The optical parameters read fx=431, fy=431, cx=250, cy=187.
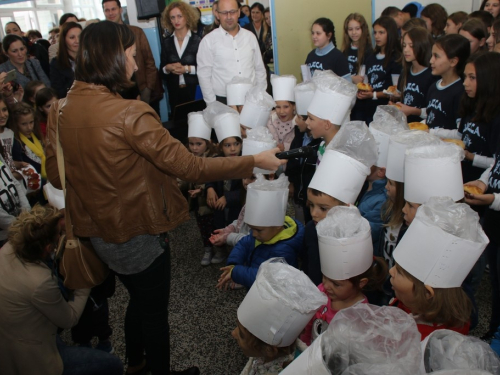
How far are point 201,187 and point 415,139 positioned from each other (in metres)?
1.56

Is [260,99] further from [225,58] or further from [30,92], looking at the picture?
[30,92]

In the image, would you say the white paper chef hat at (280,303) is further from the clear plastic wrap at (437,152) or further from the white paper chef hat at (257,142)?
the white paper chef hat at (257,142)

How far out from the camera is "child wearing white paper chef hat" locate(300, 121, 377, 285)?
5.48 feet

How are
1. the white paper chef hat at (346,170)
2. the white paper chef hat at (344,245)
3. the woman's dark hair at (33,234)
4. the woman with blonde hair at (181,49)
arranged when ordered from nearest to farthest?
the white paper chef hat at (344,245) < the woman's dark hair at (33,234) < the white paper chef hat at (346,170) < the woman with blonde hair at (181,49)

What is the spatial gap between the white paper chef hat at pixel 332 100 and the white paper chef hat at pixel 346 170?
446 mm

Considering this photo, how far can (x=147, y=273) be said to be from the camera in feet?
5.15

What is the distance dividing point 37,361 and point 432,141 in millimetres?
1656

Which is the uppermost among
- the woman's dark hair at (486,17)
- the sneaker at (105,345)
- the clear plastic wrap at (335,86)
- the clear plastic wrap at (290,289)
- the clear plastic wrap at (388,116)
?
the woman's dark hair at (486,17)

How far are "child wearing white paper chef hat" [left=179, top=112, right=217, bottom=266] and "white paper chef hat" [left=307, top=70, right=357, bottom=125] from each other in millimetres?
922

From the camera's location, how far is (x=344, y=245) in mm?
1353

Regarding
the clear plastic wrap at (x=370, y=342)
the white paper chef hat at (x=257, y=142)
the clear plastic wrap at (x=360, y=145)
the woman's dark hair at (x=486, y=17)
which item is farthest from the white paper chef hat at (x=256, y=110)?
the clear plastic wrap at (x=370, y=342)

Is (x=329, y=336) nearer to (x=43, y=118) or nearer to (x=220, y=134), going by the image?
(x=220, y=134)

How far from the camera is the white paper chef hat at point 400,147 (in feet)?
5.33

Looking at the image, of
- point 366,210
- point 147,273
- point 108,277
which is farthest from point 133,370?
point 366,210
